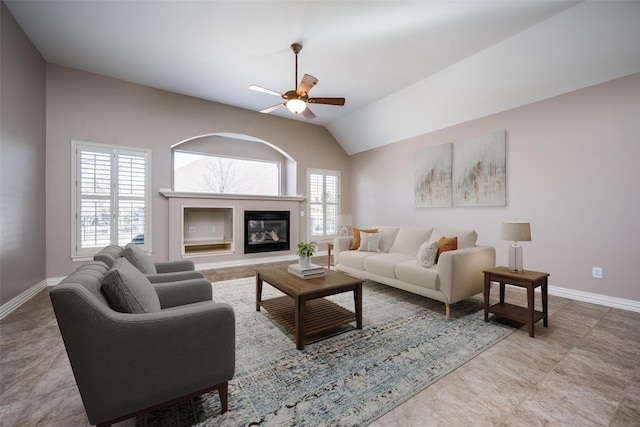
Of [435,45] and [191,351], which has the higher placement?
[435,45]

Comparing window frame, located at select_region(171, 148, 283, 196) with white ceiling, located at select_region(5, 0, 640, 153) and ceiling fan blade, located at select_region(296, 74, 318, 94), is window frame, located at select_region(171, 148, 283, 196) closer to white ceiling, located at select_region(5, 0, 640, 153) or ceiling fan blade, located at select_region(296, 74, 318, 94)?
white ceiling, located at select_region(5, 0, 640, 153)

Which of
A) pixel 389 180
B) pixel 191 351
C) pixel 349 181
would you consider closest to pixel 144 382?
pixel 191 351

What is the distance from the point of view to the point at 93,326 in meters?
1.15

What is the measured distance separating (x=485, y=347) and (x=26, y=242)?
212 inches

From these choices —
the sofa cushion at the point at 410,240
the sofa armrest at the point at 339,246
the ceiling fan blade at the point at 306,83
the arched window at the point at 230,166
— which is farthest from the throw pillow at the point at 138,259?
the arched window at the point at 230,166

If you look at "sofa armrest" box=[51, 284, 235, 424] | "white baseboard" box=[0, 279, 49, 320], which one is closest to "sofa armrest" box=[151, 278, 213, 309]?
"sofa armrest" box=[51, 284, 235, 424]

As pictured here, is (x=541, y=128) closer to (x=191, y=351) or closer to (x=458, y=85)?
(x=458, y=85)

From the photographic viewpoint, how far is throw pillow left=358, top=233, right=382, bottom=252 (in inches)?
171

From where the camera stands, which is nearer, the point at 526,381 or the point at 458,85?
the point at 526,381

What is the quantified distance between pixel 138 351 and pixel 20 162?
12.2ft

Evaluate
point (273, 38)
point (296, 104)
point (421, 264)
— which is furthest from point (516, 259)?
point (273, 38)

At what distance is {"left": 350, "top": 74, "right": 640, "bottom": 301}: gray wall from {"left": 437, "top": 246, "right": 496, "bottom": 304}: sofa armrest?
1374 mm

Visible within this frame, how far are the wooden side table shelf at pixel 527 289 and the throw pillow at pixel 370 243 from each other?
1.77m

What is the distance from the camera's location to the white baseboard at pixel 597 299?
3.11 meters
